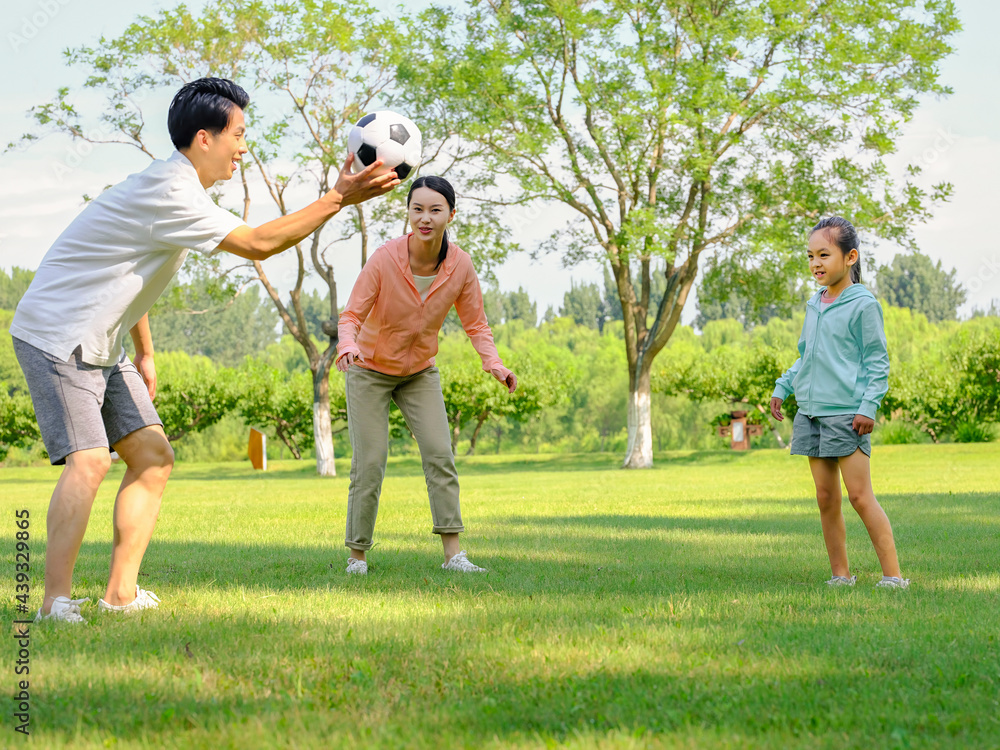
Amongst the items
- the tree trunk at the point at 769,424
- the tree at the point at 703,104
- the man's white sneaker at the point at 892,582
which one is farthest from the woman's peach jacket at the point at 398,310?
the tree trunk at the point at 769,424

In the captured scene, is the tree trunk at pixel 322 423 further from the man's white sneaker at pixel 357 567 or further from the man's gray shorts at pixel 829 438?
the man's gray shorts at pixel 829 438

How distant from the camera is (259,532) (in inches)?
310

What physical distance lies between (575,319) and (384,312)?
335ft

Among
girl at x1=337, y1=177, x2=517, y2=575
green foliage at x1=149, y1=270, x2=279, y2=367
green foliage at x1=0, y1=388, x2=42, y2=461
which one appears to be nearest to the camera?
girl at x1=337, y1=177, x2=517, y2=575

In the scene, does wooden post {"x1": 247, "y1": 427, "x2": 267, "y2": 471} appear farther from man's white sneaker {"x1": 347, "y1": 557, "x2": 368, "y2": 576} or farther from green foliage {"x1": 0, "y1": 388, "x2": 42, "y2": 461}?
man's white sneaker {"x1": 347, "y1": 557, "x2": 368, "y2": 576}

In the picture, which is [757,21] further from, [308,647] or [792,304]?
[308,647]

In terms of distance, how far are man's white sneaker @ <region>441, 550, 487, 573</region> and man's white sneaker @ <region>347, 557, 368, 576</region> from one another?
48 centimetres

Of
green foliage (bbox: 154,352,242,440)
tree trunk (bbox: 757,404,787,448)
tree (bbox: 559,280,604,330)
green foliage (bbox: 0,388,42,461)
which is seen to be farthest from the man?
tree (bbox: 559,280,604,330)

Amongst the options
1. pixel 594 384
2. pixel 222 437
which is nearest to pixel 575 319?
pixel 594 384

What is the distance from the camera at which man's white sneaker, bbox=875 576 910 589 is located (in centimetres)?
463

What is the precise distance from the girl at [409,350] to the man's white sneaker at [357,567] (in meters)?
0.02

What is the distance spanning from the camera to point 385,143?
196 inches

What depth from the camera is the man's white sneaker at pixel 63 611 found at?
366 cm

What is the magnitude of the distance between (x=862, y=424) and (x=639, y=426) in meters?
21.3
